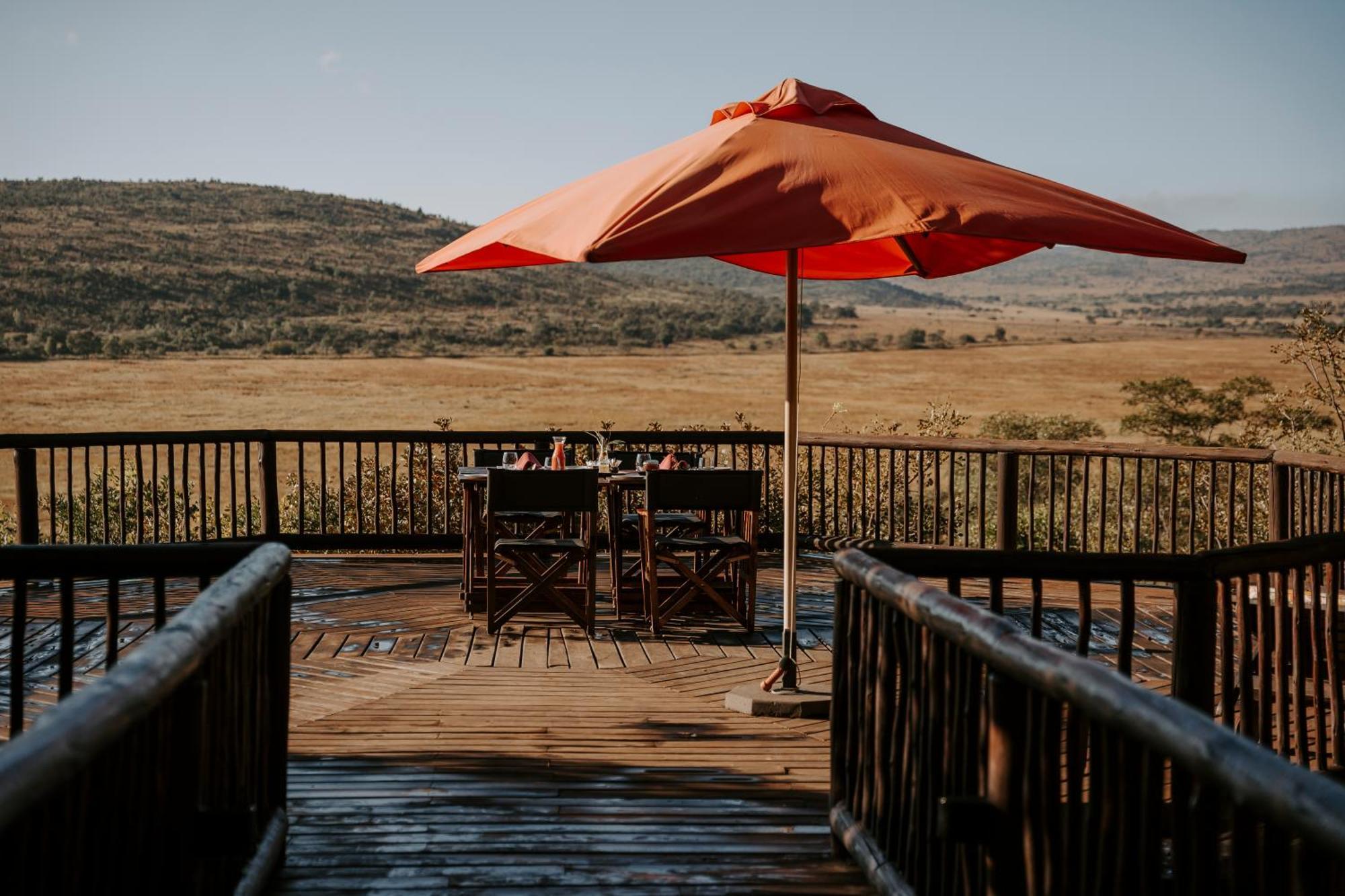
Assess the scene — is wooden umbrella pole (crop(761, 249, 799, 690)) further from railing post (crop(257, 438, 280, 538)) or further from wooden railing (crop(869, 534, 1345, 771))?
railing post (crop(257, 438, 280, 538))

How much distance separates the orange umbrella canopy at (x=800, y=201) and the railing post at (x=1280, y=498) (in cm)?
326

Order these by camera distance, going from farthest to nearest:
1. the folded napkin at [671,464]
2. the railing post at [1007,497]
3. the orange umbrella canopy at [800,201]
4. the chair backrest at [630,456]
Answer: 1. the railing post at [1007,497]
2. the chair backrest at [630,456]
3. the folded napkin at [671,464]
4. the orange umbrella canopy at [800,201]

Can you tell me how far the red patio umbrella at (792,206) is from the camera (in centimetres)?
388

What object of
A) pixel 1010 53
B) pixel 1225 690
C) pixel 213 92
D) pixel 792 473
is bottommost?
pixel 1225 690

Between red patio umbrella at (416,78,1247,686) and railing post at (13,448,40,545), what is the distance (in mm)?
3910

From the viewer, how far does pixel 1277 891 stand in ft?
5.56

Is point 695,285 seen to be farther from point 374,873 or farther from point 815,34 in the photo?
point 374,873

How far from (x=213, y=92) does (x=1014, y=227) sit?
75.4 m

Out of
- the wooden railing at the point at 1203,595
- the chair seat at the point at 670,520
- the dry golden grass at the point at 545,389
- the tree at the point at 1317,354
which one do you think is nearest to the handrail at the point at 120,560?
the wooden railing at the point at 1203,595

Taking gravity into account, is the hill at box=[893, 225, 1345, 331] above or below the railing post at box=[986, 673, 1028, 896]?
above

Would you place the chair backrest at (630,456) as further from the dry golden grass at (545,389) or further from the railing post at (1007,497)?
the dry golden grass at (545,389)

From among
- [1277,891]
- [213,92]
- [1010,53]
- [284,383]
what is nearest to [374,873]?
[1277,891]

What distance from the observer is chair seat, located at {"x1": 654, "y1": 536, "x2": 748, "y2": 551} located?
265 inches

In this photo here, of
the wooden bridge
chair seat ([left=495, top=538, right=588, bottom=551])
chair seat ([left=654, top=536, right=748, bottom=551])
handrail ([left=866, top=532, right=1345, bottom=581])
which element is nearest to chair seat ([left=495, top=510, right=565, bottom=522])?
chair seat ([left=495, top=538, right=588, bottom=551])
